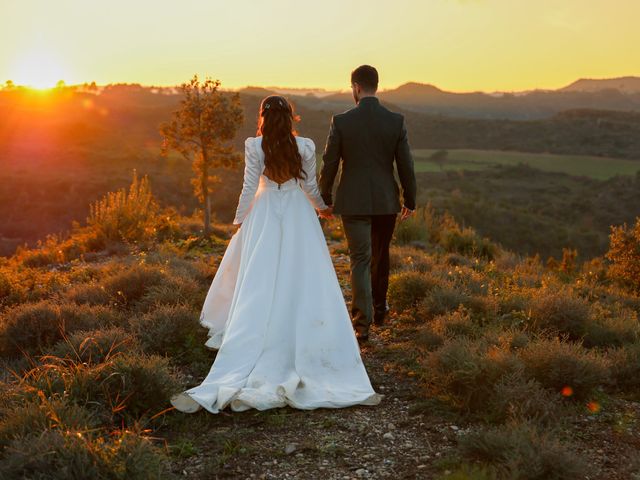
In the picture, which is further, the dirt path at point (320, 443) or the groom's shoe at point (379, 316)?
the groom's shoe at point (379, 316)

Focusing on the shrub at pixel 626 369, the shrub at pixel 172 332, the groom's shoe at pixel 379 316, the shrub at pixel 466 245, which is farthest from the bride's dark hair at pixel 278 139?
the shrub at pixel 466 245

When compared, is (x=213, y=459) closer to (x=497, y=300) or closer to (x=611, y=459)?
(x=611, y=459)

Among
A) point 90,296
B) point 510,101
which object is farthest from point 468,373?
point 510,101

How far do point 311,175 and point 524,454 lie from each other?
2818mm

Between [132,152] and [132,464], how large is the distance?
54.8m

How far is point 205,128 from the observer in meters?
12.4

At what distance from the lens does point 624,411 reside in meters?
4.36

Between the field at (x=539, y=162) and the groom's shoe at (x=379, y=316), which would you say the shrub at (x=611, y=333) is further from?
the field at (x=539, y=162)

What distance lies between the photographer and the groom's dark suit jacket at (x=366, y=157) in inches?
214

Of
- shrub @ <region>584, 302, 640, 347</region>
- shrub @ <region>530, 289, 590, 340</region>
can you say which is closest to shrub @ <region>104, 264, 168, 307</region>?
shrub @ <region>530, 289, 590, 340</region>

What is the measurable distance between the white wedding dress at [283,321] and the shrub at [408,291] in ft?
6.48

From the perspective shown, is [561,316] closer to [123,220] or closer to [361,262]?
[361,262]

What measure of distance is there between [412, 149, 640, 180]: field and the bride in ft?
186

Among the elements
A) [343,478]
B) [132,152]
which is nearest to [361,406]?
[343,478]
